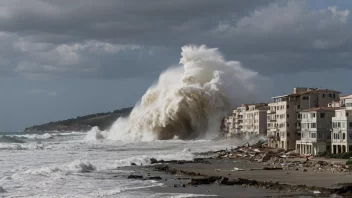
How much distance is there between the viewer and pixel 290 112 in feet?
251

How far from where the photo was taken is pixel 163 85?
13738cm

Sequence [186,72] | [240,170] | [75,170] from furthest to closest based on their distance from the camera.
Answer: [186,72]
[75,170]
[240,170]

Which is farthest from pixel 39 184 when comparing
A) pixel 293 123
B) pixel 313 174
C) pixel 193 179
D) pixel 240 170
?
pixel 293 123

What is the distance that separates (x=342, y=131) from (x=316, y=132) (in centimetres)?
409

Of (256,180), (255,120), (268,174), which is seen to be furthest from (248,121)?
(256,180)

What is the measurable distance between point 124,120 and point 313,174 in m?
109

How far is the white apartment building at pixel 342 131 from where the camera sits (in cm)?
6153

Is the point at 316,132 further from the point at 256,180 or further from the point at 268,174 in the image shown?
the point at 256,180

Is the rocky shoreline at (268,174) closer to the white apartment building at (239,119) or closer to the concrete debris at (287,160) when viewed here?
the concrete debris at (287,160)

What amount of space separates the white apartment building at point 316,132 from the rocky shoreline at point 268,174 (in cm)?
247

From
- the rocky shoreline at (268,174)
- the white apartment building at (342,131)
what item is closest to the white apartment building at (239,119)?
the rocky shoreline at (268,174)

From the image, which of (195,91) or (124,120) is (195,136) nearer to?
(195,91)

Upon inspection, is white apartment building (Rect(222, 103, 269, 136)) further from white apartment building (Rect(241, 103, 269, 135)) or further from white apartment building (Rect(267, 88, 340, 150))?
white apartment building (Rect(267, 88, 340, 150))

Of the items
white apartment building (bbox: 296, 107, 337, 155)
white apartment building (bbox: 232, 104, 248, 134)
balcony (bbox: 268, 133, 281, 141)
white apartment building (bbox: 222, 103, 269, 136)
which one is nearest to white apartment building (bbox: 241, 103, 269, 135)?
white apartment building (bbox: 222, 103, 269, 136)
